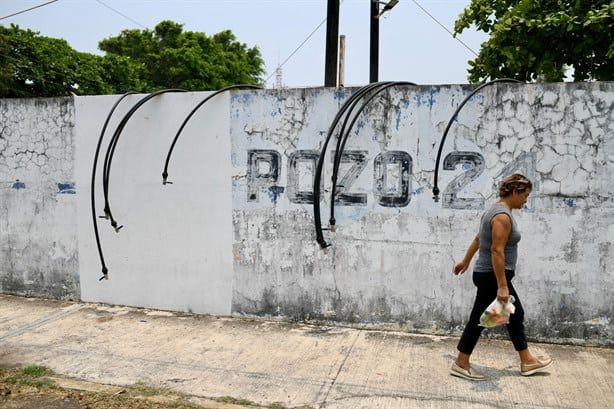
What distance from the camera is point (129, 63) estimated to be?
29.0 metres

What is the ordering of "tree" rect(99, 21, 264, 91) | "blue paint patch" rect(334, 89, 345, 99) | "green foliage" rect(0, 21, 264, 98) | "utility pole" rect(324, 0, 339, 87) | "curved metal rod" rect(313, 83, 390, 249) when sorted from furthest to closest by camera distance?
"tree" rect(99, 21, 264, 91)
"green foliage" rect(0, 21, 264, 98)
"utility pole" rect(324, 0, 339, 87)
"blue paint patch" rect(334, 89, 345, 99)
"curved metal rod" rect(313, 83, 390, 249)

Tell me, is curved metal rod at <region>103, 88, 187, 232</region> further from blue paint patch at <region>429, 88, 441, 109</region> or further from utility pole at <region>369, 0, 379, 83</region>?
utility pole at <region>369, 0, 379, 83</region>

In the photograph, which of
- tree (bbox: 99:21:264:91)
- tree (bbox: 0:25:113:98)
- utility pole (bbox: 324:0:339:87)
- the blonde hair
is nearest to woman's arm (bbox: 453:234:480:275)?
the blonde hair

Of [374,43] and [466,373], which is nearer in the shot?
[466,373]

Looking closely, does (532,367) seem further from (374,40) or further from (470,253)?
(374,40)

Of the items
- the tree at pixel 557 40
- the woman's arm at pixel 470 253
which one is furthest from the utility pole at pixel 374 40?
the woman's arm at pixel 470 253

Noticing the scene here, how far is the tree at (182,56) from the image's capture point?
33812 mm

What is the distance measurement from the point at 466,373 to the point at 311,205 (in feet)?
6.89

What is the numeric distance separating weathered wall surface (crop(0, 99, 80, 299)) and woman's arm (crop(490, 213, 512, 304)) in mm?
4525

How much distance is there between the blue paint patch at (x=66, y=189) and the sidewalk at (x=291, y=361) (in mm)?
1333

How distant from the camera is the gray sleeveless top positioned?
12.8ft

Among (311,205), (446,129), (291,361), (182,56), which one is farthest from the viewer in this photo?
(182,56)

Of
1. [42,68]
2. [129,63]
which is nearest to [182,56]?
[129,63]

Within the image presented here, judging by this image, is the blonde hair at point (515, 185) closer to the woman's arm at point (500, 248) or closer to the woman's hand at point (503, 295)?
the woman's arm at point (500, 248)
